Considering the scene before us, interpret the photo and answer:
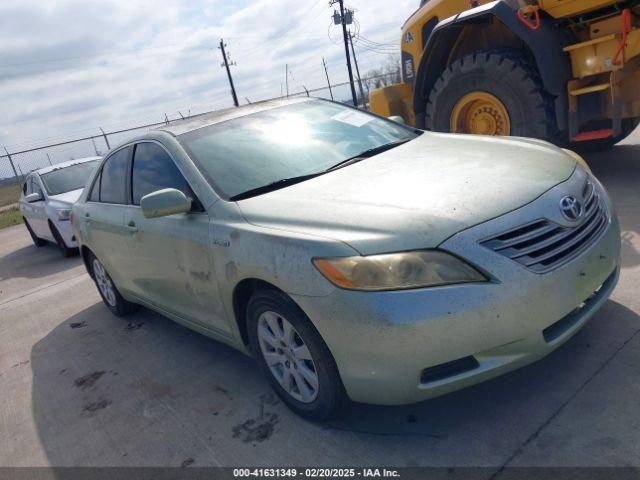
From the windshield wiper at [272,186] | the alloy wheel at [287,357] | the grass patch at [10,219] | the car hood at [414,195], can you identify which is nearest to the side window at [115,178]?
the windshield wiper at [272,186]

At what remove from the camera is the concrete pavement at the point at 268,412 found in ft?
7.39

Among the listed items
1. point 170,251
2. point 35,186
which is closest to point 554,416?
point 170,251

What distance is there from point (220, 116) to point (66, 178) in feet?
20.0

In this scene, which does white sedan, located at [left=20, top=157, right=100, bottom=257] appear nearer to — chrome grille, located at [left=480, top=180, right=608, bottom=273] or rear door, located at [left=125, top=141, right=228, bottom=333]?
rear door, located at [left=125, top=141, right=228, bottom=333]

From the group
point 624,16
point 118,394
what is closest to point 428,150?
point 118,394

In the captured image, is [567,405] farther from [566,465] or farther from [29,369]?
[29,369]

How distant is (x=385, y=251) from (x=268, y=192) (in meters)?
0.95

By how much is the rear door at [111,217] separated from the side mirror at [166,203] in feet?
3.46

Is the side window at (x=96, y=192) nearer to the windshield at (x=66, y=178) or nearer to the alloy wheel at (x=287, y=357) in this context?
the alloy wheel at (x=287, y=357)

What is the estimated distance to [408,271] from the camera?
6.95 feet

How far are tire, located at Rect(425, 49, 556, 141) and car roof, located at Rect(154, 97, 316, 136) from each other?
2392 millimetres

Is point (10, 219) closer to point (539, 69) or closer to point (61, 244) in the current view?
point (61, 244)

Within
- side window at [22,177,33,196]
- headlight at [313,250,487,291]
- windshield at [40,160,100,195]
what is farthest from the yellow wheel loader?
side window at [22,177,33,196]

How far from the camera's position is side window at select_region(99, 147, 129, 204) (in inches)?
159
